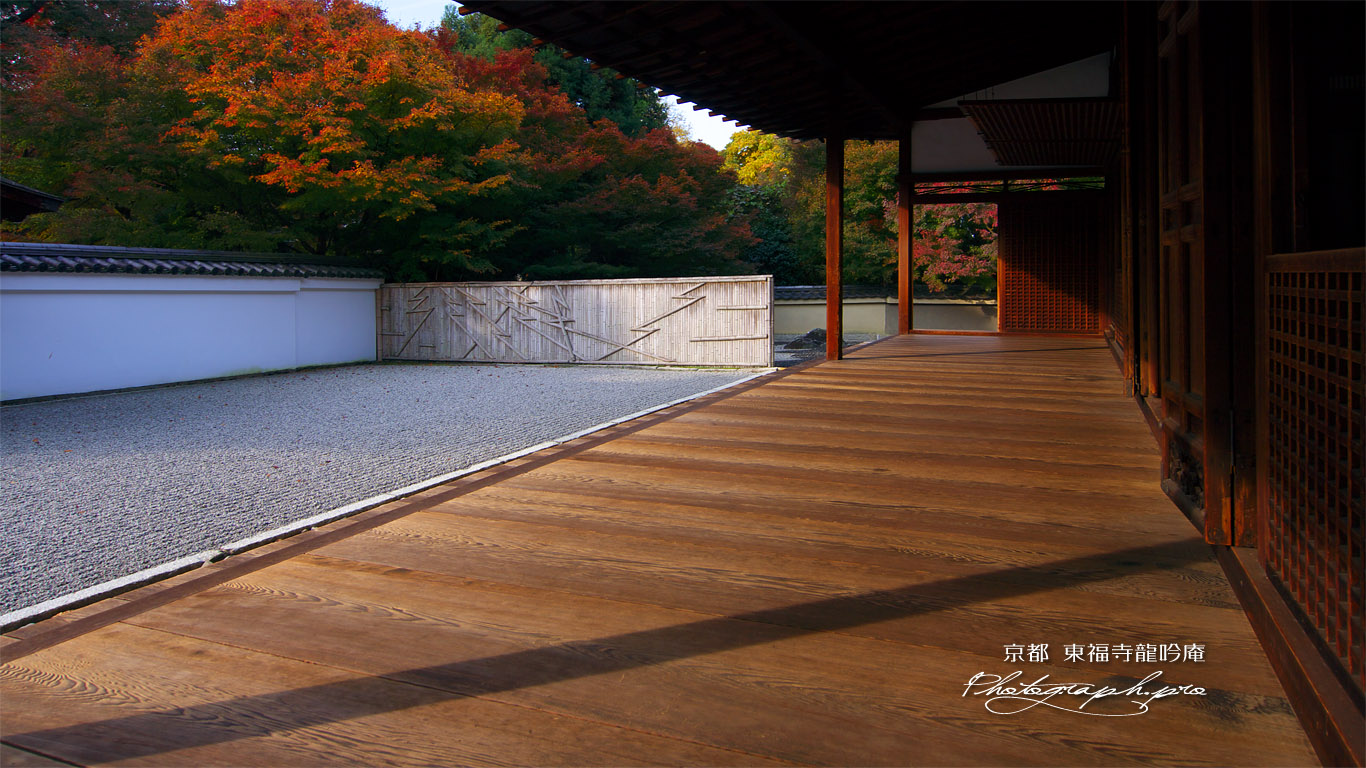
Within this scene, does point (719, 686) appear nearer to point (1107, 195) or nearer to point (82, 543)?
point (82, 543)

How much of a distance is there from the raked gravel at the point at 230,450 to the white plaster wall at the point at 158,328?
1.36 feet

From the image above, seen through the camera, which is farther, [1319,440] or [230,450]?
[230,450]

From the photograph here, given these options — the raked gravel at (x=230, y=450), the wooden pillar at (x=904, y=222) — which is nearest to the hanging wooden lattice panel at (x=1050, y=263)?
the wooden pillar at (x=904, y=222)

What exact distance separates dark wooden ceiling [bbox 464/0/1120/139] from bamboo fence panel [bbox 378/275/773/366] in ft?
9.24

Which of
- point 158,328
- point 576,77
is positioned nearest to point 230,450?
point 158,328

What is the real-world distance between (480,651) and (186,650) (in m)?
0.64

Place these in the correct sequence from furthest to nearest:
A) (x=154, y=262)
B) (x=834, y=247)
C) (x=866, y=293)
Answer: (x=866, y=293) < (x=154, y=262) < (x=834, y=247)

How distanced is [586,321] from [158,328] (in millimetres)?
5232

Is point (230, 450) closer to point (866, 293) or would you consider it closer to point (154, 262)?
point (154, 262)

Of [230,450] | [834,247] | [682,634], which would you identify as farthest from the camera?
[834,247]

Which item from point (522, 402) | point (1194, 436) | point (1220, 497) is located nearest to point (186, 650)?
point (1220, 497)

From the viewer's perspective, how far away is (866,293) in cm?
1867

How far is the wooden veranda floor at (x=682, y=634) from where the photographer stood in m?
1.38

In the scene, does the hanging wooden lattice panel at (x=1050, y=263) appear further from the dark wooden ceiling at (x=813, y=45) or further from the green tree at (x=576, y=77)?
the green tree at (x=576, y=77)
